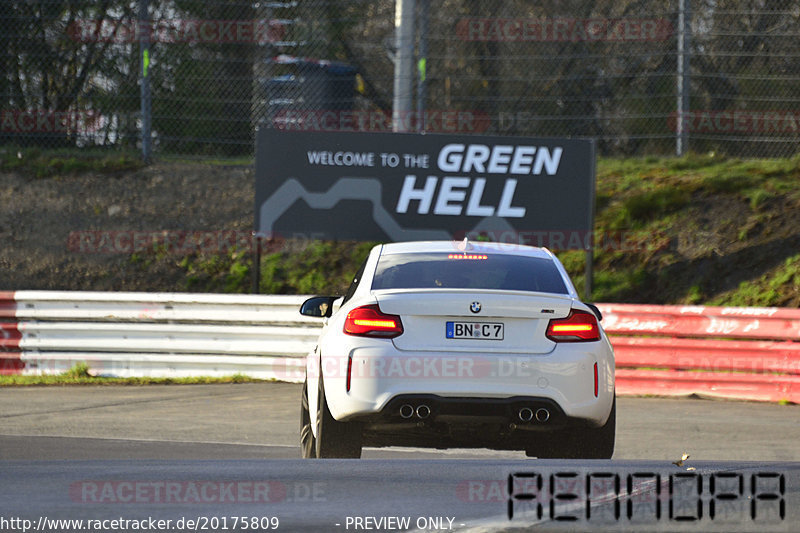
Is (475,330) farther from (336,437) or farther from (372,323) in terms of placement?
(336,437)

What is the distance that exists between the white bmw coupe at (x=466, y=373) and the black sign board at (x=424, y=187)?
8.33 m

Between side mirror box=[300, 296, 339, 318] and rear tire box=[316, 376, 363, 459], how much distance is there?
1.14m

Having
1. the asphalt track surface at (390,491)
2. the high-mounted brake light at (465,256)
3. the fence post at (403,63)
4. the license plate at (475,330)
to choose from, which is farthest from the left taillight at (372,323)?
the fence post at (403,63)

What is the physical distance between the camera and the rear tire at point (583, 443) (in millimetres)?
7609

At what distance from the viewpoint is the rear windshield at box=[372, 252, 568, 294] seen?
779 centimetres

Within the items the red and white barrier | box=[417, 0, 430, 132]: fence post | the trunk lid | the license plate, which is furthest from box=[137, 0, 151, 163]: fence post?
the license plate

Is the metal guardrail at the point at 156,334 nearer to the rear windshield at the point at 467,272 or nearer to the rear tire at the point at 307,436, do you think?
the rear tire at the point at 307,436

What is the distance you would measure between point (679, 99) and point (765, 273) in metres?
2.92

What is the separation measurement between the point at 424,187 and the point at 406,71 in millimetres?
1981

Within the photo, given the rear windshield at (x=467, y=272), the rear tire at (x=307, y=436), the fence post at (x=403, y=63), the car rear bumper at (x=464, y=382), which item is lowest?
the rear tire at (x=307, y=436)

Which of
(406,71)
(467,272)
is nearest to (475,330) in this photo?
(467,272)

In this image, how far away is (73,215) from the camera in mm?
20219

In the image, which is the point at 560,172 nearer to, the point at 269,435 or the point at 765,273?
the point at 765,273

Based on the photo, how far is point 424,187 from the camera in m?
16.0
